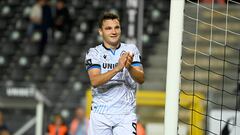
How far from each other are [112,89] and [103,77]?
0.26 metres

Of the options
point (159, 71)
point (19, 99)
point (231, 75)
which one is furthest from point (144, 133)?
point (159, 71)

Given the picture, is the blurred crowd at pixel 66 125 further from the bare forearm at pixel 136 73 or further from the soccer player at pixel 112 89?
the bare forearm at pixel 136 73

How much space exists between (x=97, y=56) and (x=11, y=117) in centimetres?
619

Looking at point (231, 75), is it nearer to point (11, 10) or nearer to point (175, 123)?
point (175, 123)

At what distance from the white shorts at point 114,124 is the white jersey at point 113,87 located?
0.04m

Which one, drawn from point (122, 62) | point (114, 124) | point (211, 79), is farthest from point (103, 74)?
point (211, 79)

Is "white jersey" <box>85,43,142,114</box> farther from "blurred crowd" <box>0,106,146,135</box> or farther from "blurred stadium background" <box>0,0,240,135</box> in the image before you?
"blurred crowd" <box>0,106,146,135</box>

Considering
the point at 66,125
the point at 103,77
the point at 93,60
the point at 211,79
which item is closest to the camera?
the point at 103,77

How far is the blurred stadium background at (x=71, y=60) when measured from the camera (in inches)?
427

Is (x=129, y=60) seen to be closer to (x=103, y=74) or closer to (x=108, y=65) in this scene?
(x=103, y=74)

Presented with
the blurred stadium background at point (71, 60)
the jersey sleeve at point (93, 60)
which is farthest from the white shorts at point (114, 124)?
the blurred stadium background at point (71, 60)

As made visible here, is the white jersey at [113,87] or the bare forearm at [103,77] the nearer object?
the bare forearm at [103,77]

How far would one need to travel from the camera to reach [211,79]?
11.3 meters

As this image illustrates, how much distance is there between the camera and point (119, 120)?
18.0ft
